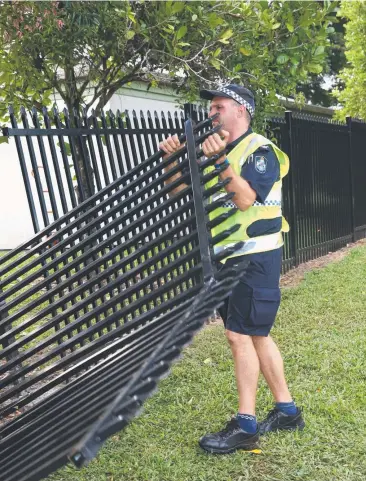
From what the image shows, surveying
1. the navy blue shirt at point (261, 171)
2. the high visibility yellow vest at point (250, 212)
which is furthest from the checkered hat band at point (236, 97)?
the navy blue shirt at point (261, 171)

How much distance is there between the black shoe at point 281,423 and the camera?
304cm

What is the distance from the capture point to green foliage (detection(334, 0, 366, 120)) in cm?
1319

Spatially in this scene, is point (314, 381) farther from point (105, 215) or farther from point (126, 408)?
point (126, 408)

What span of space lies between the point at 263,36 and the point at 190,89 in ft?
3.06

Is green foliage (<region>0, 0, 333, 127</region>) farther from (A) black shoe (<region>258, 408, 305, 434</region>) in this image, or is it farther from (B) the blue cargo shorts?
(A) black shoe (<region>258, 408, 305, 434</region>)

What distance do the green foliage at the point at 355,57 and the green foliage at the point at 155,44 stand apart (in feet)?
29.2

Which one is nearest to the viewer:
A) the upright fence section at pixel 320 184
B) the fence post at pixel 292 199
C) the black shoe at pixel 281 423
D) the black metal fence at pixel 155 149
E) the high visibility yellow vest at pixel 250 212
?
the high visibility yellow vest at pixel 250 212

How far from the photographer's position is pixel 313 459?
9.18 ft

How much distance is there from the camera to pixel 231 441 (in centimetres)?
287

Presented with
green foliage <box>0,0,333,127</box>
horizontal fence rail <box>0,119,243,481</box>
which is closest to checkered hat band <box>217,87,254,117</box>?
horizontal fence rail <box>0,119,243,481</box>

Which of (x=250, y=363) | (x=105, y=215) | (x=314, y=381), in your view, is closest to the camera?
(x=105, y=215)

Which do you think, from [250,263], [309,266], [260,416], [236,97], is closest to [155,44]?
[236,97]

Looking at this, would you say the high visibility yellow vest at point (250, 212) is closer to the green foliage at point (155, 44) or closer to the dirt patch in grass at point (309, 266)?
the green foliage at point (155, 44)

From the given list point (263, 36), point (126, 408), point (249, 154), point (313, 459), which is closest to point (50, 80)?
point (263, 36)
